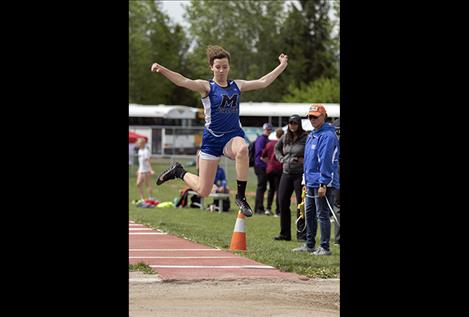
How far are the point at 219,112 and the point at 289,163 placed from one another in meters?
6.90

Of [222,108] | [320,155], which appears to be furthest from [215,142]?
[320,155]

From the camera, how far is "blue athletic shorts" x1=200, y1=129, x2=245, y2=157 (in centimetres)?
779

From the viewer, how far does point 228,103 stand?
7570 mm

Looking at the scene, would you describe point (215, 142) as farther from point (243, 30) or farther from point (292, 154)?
point (243, 30)

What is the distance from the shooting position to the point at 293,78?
61969 millimetres

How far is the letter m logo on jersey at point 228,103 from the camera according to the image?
7551 mm

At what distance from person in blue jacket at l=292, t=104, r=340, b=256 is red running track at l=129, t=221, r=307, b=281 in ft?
3.47

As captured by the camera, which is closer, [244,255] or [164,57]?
[244,255]

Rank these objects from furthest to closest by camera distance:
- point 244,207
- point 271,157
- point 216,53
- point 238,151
Result: point 271,157 → point 244,207 → point 238,151 → point 216,53

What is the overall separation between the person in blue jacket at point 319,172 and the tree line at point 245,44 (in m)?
31.5

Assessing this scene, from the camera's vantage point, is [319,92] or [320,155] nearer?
[320,155]
